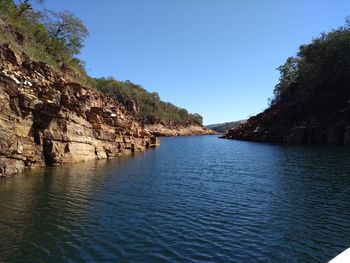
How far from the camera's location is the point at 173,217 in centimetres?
2059

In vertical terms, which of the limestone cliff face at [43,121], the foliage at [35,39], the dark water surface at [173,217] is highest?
the foliage at [35,39]

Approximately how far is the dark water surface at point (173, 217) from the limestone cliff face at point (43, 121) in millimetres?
3896

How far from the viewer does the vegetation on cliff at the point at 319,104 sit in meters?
84.4

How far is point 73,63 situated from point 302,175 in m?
53.4

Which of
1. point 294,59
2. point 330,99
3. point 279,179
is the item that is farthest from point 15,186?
point 294,59

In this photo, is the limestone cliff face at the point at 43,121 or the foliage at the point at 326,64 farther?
the foliage at the point at 326,64

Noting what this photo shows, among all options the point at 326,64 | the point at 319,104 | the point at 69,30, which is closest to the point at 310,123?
the point at 319,104

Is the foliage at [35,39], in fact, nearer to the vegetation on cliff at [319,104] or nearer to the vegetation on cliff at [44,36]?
the vegetation on cliff at [44,36]

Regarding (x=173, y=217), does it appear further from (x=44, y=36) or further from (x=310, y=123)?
(x=310, y=123)

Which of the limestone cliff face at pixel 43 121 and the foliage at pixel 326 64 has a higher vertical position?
the foliage at pixel 326 64

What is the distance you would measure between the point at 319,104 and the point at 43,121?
248 ft

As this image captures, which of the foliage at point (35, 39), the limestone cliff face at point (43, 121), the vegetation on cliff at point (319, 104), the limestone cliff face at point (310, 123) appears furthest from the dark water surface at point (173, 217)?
the vegetation on cliff at point (319, 104)

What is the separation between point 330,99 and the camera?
92250 mm

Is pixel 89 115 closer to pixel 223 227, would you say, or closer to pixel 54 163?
pixel 54 163
